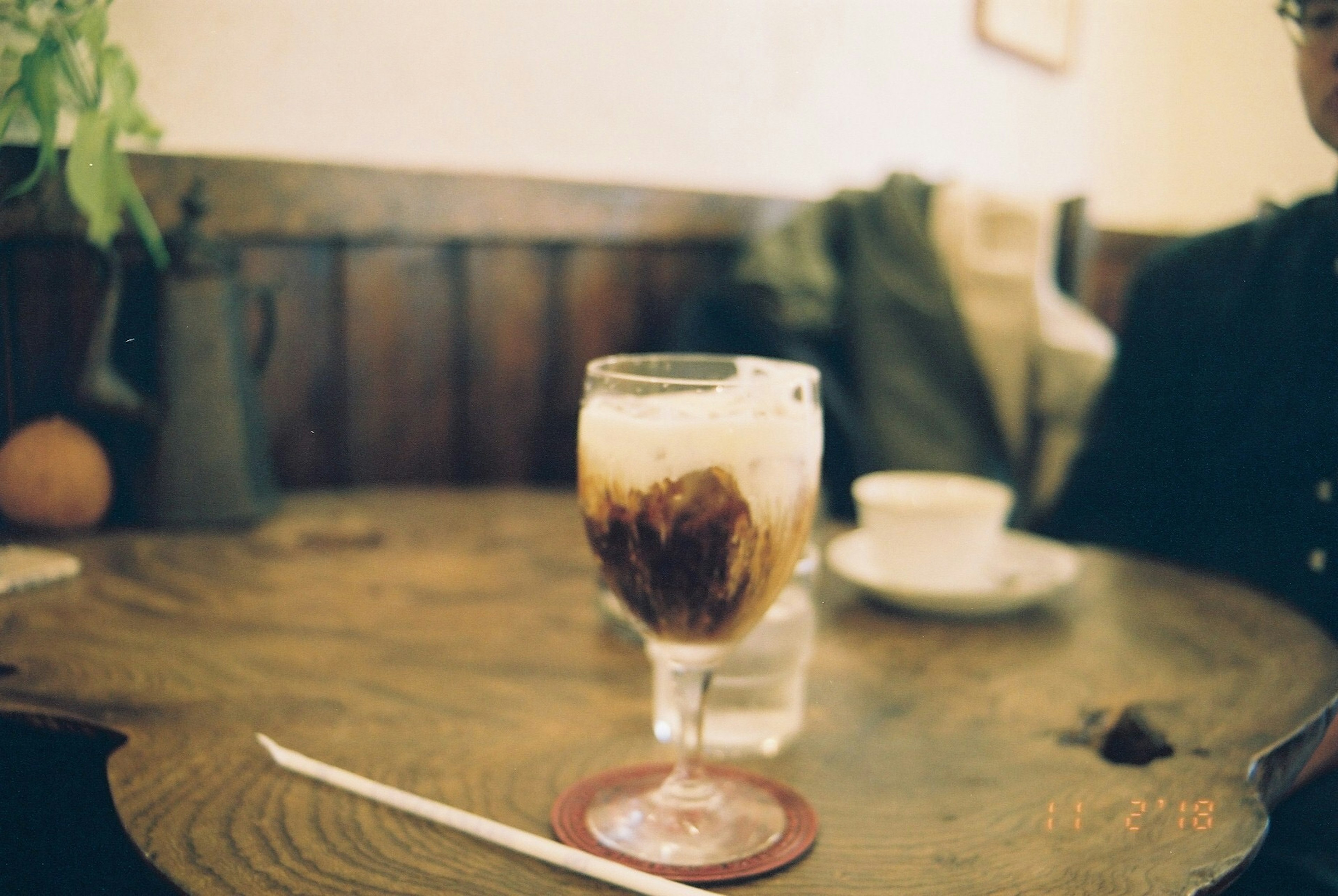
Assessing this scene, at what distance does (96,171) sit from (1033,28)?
2.70m

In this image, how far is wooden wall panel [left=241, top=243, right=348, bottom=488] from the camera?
1.72 metres

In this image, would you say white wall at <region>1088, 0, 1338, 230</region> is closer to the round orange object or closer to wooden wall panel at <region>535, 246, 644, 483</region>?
wooden wall panel at <region>535, 246, 644, 483</region>

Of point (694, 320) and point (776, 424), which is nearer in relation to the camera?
point (776, 424)

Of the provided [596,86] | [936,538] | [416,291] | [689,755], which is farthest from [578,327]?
[689,755]

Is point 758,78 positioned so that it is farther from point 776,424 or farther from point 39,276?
point 776,424

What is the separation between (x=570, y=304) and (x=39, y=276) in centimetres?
94

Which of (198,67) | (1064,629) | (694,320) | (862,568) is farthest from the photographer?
(694,320)

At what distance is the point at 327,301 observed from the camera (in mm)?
1766

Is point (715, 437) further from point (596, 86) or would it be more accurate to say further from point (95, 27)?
point (596, 86)

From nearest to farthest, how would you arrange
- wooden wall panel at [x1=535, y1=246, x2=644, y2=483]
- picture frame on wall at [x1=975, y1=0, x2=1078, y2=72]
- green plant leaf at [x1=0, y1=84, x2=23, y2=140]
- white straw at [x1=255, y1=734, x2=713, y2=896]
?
white straw at [x1=255, y1=734, x2=713, y2=896], green plant leaf at [x1=0, y1=84, x2=23, y2=140], wooden wall panel at [x1=535, y1=246, x2=644, y2=483], picture frame on wall at [x1=975, y1=0, x2=1078, y2=72]

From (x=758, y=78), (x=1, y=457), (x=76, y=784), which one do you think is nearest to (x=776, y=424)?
(x=76, y=784)

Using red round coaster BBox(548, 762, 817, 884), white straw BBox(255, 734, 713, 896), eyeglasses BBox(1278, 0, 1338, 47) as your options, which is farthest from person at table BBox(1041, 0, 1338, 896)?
white straw BBox(255, 734, 713, 896)

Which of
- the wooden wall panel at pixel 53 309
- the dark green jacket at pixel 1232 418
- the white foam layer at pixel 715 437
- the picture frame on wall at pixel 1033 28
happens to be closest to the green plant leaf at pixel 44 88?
the wooden wall panel at pixel 53 309

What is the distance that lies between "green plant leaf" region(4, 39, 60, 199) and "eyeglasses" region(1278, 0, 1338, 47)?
1248 millimetres
